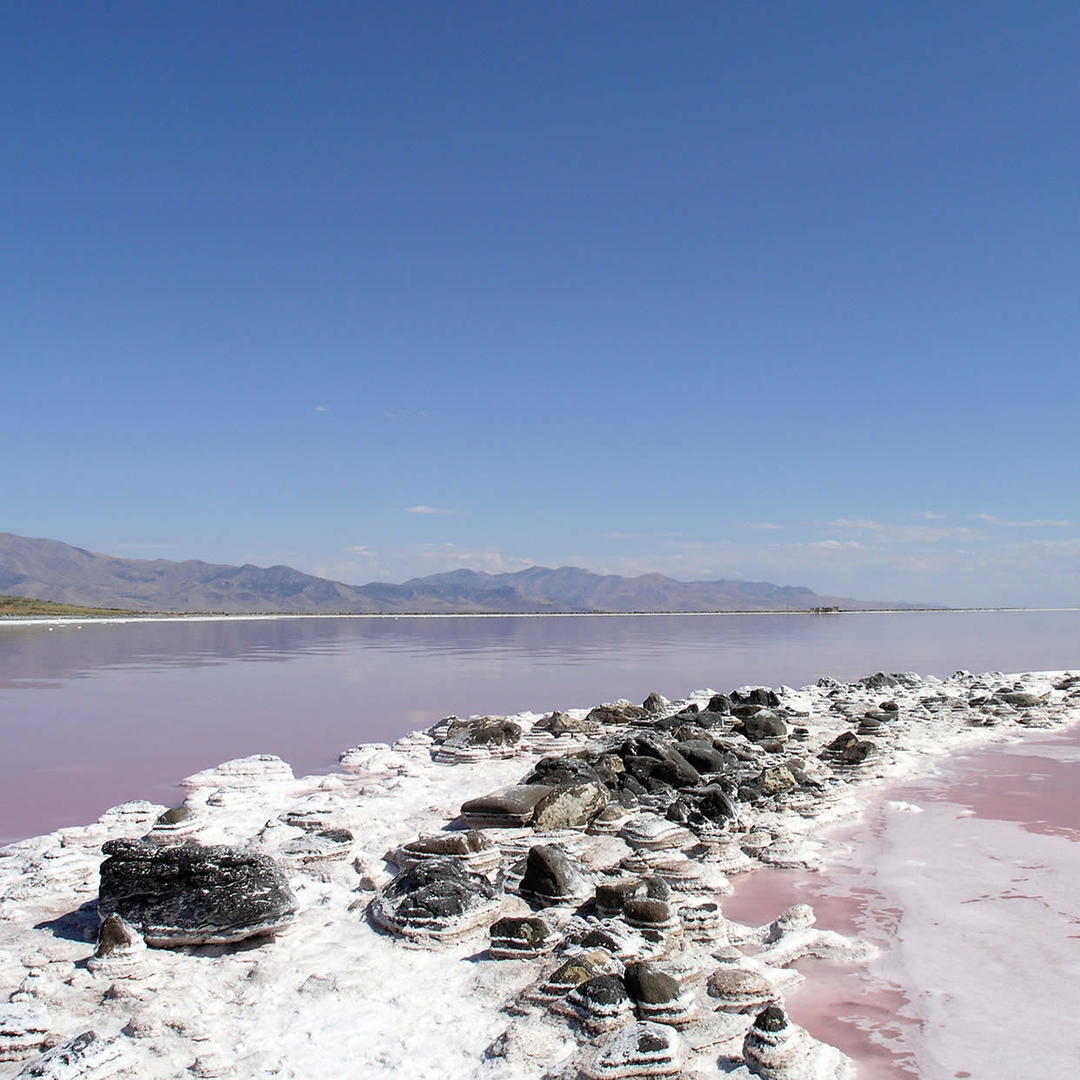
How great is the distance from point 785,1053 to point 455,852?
431 cm

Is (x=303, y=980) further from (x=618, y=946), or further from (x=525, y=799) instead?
(x=525, y=799)

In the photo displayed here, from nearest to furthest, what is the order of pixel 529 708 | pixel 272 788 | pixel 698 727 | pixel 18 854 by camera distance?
pixel 18 854 < pixel 272 788 < pixel 698 727 < pixel 529 708

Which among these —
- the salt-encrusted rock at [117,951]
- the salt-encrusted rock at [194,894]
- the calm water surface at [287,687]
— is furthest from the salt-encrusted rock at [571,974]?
the calm water surface at [287,687]

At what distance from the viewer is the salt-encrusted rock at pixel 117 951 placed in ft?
20.1

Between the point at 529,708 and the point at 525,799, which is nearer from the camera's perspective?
the point at 525,799

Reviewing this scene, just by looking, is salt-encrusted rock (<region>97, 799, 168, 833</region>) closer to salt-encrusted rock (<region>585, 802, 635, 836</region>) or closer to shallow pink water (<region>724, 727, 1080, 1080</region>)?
salt-encrusted rock (<region>585, 802, 635, 836</region>)

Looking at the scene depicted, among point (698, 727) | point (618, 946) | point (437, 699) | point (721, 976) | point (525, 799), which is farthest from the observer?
point (437, 699)

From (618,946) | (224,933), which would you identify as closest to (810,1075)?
(618,946)

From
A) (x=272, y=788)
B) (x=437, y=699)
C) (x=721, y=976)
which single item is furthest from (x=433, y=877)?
(x=437, y=699)

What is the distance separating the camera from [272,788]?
12.1m

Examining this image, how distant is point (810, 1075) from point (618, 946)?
1.77 metres

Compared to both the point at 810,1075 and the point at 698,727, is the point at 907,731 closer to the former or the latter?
the point at 698,727

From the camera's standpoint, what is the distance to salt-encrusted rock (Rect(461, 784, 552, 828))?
10.3 m

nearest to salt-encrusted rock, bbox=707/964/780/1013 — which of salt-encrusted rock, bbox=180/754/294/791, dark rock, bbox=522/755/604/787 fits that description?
dark rock, bbox=522/755/604/787
